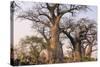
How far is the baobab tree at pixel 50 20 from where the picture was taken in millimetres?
2395

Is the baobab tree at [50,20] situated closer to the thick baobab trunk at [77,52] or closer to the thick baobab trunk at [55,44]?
the thick baobab trunk at [55,44]

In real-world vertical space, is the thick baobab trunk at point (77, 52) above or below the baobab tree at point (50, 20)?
below

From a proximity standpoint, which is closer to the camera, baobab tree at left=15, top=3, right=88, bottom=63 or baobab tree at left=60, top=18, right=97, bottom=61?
baobab tree at left=15, top=3, right=88, bottom=63

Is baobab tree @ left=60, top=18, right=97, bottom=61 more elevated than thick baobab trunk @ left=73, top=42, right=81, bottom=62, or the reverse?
baobab tree @ left=60, top=18, right=97, bottom=61

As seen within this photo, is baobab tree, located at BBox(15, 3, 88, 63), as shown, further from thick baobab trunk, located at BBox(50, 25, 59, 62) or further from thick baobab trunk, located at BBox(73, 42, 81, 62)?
thick baobab trunk, located at BBox(73, 42, 81, 62)

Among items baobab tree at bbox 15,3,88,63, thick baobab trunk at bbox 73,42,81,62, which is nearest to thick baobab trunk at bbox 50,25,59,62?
baobab tree at bbox 15,3,88,63

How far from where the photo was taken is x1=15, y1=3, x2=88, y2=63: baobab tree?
2.39 metres

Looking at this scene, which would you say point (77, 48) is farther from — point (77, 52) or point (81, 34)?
point (81, 34)

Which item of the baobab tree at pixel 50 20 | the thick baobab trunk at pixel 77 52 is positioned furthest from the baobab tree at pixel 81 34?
the baobab tree at pixel 50 20

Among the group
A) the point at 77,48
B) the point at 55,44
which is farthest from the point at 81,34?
the point at 55,44

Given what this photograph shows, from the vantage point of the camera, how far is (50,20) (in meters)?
2.46
